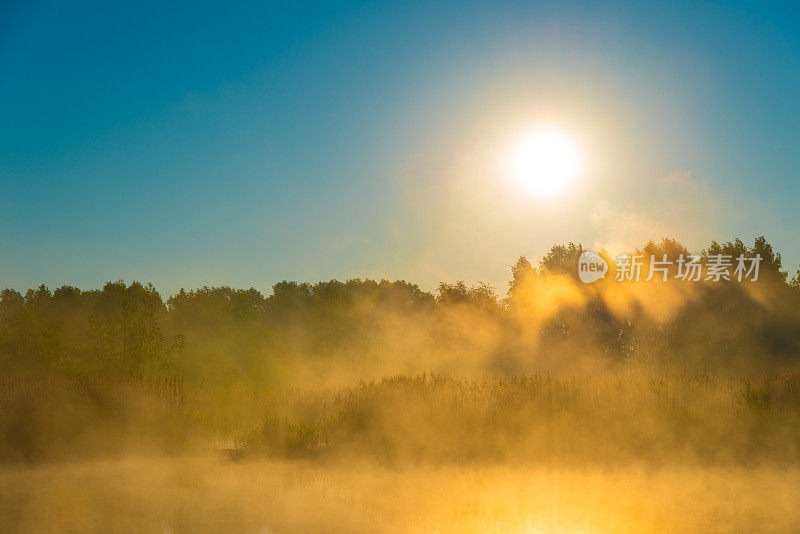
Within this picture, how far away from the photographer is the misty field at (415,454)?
8.97m

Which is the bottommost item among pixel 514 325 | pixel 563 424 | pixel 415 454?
pixel 415 454

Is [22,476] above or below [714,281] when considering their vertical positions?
below

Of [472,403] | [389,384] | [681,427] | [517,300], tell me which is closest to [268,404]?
[389,384]

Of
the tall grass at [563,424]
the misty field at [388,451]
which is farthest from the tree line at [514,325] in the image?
the tall grass at [563,424]

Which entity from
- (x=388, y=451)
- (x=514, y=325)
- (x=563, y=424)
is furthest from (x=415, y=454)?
(x=514, y=325)

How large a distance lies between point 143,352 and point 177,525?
15.6m

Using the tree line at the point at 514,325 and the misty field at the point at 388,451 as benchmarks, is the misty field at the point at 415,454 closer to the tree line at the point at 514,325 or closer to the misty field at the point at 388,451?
the misty field at the point at 388,451

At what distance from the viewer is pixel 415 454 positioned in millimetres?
13141

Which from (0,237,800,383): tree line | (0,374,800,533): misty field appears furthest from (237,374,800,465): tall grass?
(0,237,800,383): tree line

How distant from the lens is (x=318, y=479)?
11344 mm

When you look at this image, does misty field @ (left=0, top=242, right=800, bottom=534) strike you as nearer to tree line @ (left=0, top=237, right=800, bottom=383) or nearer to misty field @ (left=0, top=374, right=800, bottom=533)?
misty field @ (left=0, top=374, right=800, bottom=533)

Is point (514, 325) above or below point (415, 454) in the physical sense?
above

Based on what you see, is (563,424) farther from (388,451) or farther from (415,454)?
(388,451)

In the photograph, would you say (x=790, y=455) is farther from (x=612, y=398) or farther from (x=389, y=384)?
(x=389, y=384)
